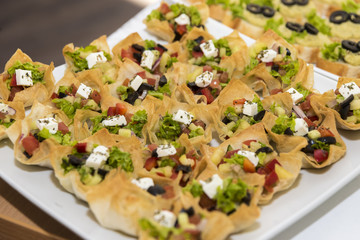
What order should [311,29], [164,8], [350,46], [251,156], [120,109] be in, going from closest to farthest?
[251,156], [120,109], [350,46], [164,8], [311,29]

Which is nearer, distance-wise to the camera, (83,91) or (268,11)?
(83,91)

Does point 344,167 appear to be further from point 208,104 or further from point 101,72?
point 101,72

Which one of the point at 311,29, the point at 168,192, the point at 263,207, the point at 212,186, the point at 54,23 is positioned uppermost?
the point at 212,186

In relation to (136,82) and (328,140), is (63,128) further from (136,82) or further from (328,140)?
(328,140)

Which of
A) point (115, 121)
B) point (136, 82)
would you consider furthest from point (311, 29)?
point (115, 121)

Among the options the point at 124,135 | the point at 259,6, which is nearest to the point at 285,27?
the point at 259,6

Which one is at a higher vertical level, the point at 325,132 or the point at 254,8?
the point at 325,132

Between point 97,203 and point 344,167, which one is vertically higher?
point 97,203
